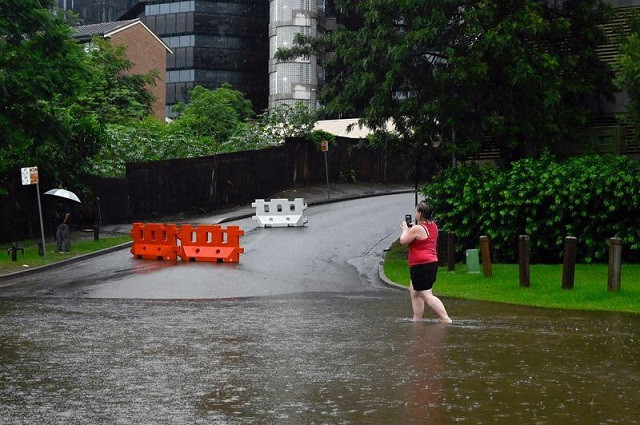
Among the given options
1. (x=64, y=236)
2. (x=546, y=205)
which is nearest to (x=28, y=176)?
(x=64, y=236)

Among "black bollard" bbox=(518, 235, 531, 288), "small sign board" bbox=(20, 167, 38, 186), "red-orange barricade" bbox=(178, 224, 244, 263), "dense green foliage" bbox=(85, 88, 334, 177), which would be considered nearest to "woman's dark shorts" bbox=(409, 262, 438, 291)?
"black bollard" bbox=(518, 235, 531, 288)

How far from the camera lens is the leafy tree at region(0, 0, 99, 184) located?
30.1 meters

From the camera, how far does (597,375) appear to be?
35.6ft

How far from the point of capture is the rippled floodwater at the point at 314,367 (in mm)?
8992

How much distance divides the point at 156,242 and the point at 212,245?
217 cm

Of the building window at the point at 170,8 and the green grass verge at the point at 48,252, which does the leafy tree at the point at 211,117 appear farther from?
the green grass verge at the point at 48,252

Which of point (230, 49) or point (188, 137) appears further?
→ point (230, 49)

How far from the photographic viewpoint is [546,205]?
2628 cm

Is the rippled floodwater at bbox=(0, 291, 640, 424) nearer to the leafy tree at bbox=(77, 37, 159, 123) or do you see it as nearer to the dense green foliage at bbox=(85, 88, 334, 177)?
the dense green foliage at bbox=(85, 88, 334, 177)

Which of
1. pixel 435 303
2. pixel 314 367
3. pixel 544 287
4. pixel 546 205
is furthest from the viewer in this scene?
pixel 546 205

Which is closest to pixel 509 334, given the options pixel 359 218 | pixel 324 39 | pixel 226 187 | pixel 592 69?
pixel 592 69

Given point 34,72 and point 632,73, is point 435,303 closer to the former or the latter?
point 632,73

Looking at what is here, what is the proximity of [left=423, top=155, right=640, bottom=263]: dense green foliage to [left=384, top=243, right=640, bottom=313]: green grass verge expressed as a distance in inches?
36.3

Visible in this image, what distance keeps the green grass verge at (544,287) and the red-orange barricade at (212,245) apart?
13.9ft
